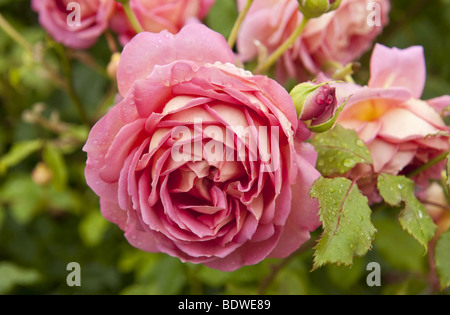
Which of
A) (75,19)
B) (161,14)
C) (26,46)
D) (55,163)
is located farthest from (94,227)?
(161,14)

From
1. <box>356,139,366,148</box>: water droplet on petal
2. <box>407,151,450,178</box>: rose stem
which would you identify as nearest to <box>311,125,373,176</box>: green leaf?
<box>356,139,366,148</box>: water droplet on petal

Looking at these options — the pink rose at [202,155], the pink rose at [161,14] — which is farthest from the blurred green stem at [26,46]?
the pink rose at [202,155]

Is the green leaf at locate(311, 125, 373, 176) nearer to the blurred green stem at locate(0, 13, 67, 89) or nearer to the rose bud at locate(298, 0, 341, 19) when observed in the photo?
the rose bud at locate(298, 0, 341, 19)

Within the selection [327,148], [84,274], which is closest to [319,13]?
[327,148]

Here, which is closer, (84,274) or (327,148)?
(327,148)

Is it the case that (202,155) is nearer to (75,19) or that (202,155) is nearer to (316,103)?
(316,103)

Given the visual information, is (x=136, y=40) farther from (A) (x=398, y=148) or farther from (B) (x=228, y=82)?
(A) (x=398, y=148)
